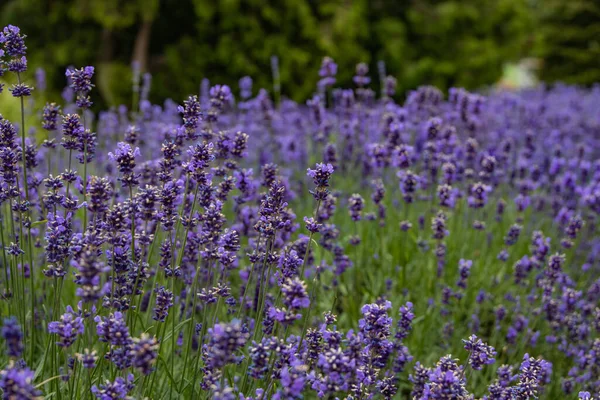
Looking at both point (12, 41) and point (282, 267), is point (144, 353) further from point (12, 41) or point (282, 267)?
point (12, 41)

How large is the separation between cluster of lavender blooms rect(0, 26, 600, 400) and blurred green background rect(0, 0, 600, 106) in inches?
136

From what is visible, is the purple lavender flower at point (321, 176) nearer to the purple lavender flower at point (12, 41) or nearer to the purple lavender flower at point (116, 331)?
the purple lavender flower at point (116, 331)

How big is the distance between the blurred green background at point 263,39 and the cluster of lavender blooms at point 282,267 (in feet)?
11.4

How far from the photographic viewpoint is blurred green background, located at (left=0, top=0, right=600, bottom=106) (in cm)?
984

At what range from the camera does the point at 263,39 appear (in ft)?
32.7

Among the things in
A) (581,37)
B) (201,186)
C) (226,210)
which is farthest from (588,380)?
(581,37)

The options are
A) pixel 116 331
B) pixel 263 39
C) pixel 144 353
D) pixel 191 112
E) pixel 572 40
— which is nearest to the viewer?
pixel 144 353

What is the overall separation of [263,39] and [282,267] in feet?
27.2

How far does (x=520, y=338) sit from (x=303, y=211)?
2001 mm

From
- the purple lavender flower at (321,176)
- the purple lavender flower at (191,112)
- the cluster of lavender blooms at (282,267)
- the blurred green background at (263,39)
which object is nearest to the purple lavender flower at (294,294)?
the cluster of lavender blooms at (282,267)

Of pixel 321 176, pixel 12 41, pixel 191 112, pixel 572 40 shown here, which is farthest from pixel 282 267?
pixel 572 40

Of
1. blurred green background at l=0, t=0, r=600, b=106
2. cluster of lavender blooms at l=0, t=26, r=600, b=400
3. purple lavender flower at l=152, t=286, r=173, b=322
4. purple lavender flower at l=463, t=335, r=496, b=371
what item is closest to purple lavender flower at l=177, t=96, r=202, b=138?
cluster of lavender blooms at l=0, t=26, r=600, b=400

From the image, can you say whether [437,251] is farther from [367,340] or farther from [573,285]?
[367,340]

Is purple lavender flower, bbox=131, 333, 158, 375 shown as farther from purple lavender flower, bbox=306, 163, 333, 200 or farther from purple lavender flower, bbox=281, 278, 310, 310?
purple lavender flower, bbox=306, 163, 333, 200
